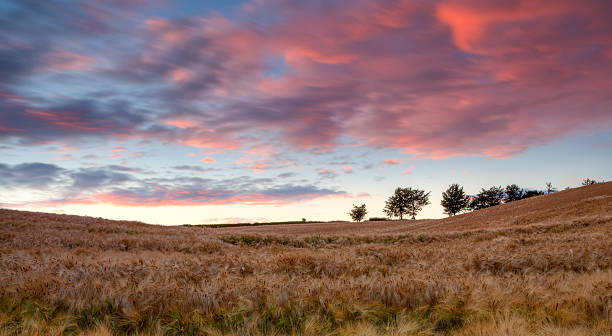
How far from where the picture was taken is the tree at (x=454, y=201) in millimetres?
109688

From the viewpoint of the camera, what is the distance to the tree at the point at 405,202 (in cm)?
11612

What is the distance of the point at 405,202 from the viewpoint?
115875 millimetres

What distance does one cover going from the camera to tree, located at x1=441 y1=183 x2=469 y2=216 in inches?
4318

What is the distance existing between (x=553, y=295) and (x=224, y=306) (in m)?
4.52

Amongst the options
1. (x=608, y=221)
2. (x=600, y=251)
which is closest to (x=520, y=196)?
(x=608, y=221)

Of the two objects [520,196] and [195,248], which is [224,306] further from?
[520,196]

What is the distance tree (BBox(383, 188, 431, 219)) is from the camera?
381ft

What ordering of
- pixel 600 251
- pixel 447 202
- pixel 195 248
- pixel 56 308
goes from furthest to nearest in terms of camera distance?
pixel 447 202 < pixel 195 248 < pixel 600 251 < pixel 56 308

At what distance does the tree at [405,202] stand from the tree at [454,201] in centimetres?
793

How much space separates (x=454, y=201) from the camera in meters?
110

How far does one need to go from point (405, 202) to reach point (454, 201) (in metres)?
15.4

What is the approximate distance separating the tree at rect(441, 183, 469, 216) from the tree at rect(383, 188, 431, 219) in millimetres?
7931

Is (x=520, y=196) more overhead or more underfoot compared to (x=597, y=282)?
more overhead

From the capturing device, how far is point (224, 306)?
168 inches
